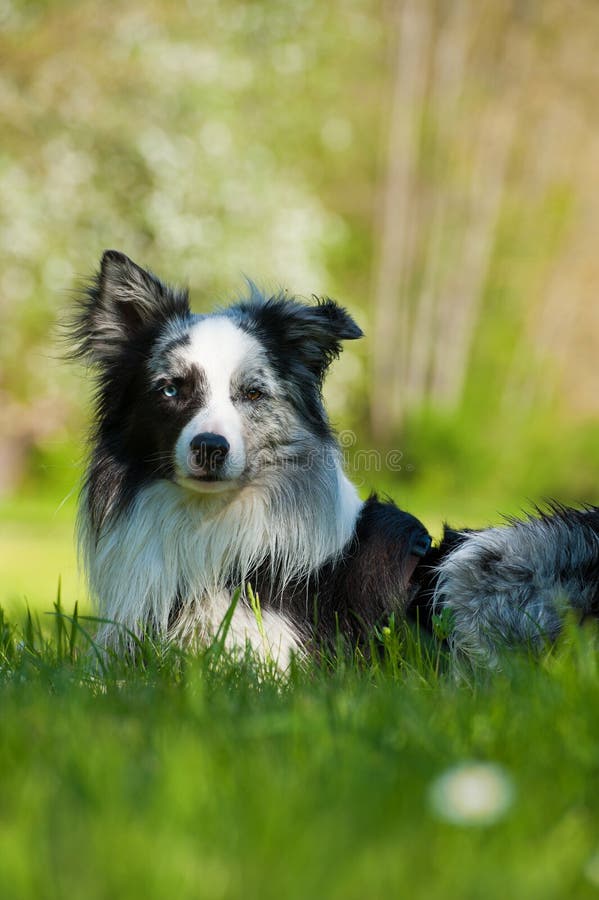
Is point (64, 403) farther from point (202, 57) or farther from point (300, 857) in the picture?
point (300, 857)

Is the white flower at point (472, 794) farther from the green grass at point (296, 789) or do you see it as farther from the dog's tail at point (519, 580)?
the dog's tail at point (519, 580)

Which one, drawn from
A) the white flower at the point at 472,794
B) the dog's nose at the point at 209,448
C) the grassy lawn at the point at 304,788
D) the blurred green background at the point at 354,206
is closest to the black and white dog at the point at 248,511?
the dog's nose at the point at 209,448

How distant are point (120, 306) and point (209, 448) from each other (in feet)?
3.22

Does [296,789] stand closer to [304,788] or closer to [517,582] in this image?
[304,788]

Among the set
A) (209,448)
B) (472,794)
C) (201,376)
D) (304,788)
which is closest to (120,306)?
(201,376)

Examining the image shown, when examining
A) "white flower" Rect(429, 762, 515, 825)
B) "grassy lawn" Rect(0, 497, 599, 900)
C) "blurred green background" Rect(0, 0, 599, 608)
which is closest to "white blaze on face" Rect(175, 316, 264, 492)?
"grassy lawn" Rect(0, 497, 599, 900)

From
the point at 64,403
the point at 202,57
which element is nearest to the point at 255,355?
the point at 202,57

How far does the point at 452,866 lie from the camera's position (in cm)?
190

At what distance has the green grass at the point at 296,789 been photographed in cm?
184

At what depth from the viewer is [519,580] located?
412 cm

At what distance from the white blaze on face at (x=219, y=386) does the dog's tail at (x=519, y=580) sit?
37.4 inches

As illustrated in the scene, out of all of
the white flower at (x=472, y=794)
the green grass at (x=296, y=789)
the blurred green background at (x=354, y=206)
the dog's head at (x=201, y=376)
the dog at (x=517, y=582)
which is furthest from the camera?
the blurred green background at (x=354, y=206)

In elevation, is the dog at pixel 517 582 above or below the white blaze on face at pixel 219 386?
below

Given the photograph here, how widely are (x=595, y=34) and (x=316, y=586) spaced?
2227cm
